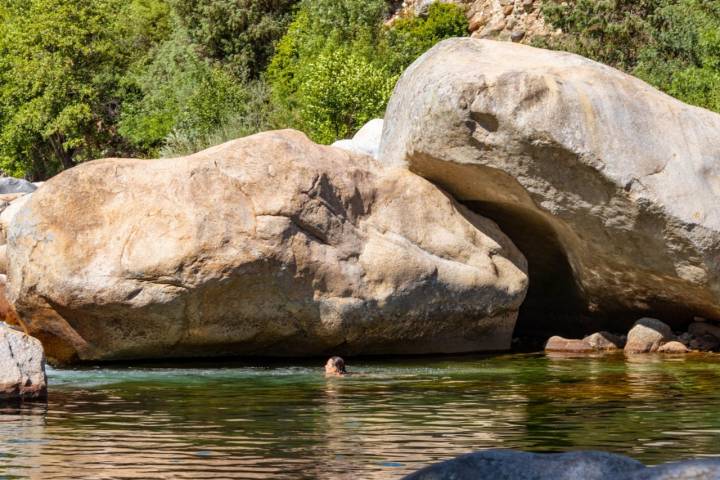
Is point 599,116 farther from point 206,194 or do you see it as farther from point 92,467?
point 92,467

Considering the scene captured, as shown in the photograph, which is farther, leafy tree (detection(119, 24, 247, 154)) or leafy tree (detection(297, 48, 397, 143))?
leafy tree (detection(119, 24, 247, 154))

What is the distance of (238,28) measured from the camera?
192 feet

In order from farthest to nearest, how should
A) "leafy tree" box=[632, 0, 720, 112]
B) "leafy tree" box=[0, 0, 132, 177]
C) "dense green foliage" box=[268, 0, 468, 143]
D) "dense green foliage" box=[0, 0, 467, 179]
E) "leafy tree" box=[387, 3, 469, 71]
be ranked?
"leafy tree" box=[0, 0, 132, 177], "leafy tree" box=[387, 3, 469, 71], "dense green foliage" box=[0, 0, 467, 179], "leafy tree" box=[632, 0, 720, 112], "dense green foliage" box=[268, 0, 468, 143]

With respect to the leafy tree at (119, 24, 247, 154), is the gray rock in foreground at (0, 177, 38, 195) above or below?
below

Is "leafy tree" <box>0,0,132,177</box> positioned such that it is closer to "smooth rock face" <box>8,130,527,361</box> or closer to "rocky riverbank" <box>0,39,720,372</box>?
"rocky riverbank" <box>0,39,720,372</box>

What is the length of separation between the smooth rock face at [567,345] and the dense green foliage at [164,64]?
21611 millimetres

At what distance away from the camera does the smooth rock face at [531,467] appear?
229 inches

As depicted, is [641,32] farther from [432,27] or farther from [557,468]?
[557,468]

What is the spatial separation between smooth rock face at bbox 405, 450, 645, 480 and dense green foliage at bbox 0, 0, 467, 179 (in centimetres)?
3506

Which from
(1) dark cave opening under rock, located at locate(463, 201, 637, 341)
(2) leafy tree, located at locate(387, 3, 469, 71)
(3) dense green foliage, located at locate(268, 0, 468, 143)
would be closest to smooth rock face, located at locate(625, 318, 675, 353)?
(1) dark cave opening under rock, located at locate(463, 201, 637, 341)

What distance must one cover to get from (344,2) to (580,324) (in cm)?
3001

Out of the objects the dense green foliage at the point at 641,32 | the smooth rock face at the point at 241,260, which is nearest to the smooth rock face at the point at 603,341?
the smooth rock face at the point at 241,260

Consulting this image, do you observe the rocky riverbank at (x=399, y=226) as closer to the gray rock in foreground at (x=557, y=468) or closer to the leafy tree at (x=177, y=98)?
the gray rock in foreground at (x=557, y=468)

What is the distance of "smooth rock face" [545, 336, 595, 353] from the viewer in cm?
2039
